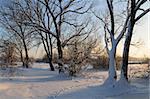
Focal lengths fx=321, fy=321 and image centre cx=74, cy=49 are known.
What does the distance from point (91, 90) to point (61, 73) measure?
9.48m

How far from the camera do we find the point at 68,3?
91.6ft

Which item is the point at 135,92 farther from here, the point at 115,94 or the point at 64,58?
the point at 64,58

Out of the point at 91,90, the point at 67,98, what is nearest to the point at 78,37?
the point at 91,90

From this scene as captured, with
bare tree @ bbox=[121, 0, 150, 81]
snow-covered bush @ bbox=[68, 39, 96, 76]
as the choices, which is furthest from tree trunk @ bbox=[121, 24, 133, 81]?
snow-covered bush @ bbox=[68, 39, 96, 76]

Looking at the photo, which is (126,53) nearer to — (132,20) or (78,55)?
(132,20)

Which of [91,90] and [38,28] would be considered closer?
[91,90]

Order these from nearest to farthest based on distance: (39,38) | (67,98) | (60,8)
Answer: (67,98)
(60,8)
(39,38)

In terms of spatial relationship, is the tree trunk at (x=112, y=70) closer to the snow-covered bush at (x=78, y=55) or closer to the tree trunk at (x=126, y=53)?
the tree trunk at (x=126, y=53)

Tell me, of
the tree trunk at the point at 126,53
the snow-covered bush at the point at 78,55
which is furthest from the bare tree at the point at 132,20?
the snow-covered bush at the point at 78,55

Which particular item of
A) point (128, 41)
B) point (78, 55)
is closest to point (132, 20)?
point (128, 41)

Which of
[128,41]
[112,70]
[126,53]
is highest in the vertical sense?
[128,41]

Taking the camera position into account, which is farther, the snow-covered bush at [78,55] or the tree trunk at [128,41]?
the snow-covered bush at [78,55]

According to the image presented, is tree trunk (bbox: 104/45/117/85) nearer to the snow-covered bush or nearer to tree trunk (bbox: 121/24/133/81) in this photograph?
tree trunk (bbox: 121/24/133/81)

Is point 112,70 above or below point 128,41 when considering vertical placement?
below
